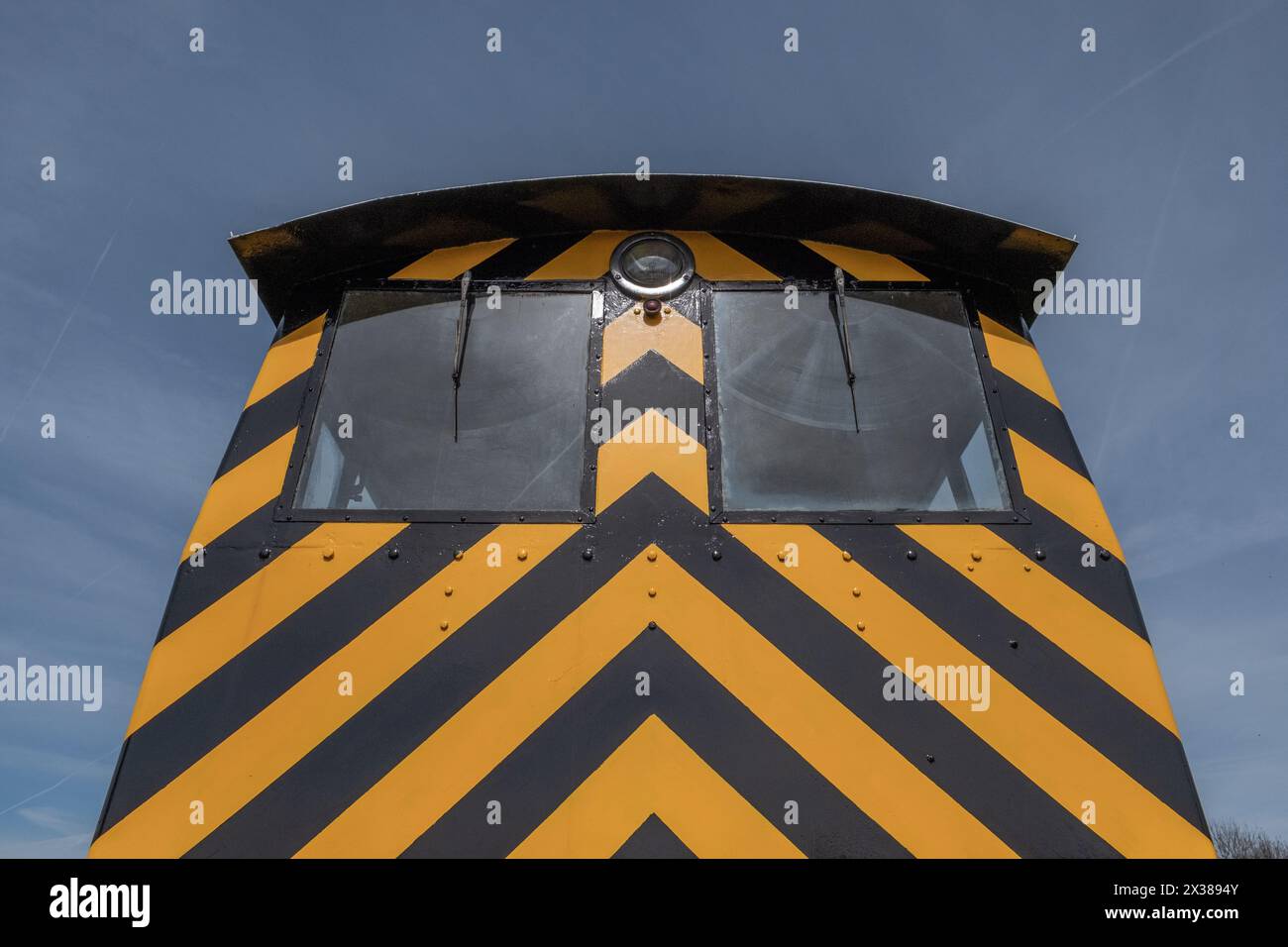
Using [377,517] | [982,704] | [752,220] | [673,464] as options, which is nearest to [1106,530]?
[982,704]

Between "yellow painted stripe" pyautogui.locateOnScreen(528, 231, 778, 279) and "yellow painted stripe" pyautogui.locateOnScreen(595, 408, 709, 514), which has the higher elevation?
"yellow painted stripe" pyautogui.locateOnScreen(528, 231, 778, 279)

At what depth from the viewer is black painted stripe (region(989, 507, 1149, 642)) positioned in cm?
218

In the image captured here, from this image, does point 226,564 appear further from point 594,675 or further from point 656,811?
point 656,811

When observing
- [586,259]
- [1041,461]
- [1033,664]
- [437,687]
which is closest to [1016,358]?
[1041,461]

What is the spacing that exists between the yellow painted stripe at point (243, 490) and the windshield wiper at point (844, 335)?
146cm

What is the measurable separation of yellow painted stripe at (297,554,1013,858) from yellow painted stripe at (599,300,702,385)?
550 millimetres

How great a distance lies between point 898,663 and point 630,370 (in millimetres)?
990

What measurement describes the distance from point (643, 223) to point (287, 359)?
3.48 feet

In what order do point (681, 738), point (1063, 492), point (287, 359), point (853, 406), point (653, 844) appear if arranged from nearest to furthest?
point (653, 844) → point (681, 738) → point (1063, 492) → point (853, 406) → point (287, 359)

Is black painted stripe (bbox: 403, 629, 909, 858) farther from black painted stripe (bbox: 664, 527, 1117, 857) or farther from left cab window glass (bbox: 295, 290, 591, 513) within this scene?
left cab window glass (bbox: 295, 290, 591, 513)

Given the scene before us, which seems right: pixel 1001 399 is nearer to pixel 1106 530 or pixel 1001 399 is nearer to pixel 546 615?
pixel 1106 530

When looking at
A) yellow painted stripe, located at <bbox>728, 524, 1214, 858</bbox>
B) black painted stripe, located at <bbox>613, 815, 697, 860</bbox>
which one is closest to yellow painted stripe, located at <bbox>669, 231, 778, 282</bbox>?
yellow painted stripe, located at <bbox>728, 524, 1214, 858</bbox>

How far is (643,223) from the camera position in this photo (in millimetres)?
2680

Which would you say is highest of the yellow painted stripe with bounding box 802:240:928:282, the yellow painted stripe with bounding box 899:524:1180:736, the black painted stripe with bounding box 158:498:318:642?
the yellow painted stripe with bounding box 802:240:928:282
